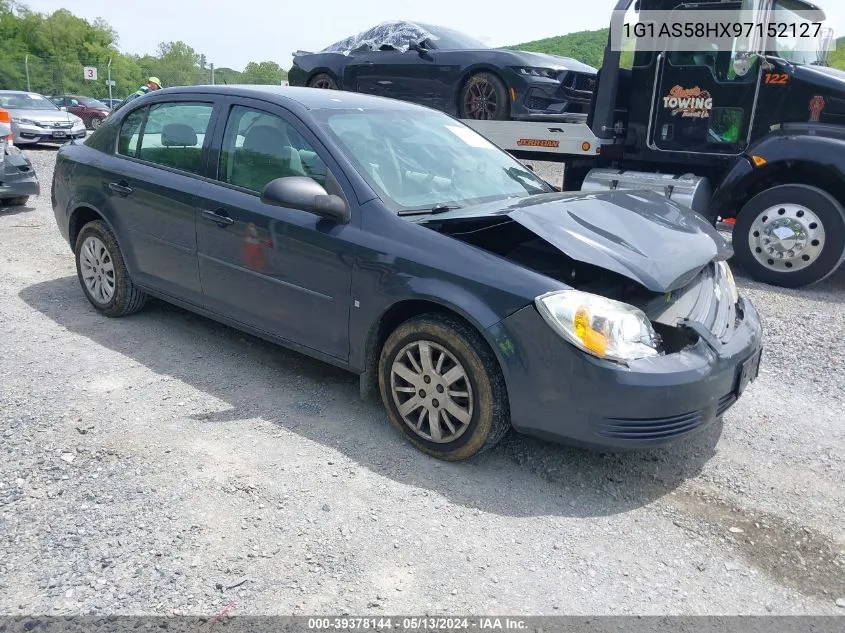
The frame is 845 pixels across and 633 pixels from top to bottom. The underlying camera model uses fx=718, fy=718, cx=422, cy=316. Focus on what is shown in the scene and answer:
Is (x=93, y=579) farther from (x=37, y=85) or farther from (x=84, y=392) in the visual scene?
(x=37, y=85)

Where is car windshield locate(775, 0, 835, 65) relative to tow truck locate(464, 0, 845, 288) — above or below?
above

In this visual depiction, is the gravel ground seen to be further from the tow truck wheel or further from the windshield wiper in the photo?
the tow truck wheel

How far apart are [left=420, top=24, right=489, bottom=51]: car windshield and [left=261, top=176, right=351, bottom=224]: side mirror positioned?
6312mm

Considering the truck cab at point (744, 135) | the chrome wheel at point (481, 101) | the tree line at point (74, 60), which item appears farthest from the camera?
the tree line at point (74, 60)

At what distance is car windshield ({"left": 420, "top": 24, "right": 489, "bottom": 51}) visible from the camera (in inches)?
364

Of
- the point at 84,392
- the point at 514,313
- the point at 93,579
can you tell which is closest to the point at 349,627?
the point at 93,579

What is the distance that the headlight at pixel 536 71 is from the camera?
866 cm

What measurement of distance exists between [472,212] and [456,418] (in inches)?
40.5

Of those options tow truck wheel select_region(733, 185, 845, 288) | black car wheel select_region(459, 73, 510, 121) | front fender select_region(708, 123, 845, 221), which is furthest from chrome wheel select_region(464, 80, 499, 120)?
tow truck wheel select_region(733, 185, 845, 288)

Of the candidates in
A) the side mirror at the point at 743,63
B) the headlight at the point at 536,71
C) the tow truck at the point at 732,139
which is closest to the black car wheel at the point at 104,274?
the tow truck at the point at 732,139

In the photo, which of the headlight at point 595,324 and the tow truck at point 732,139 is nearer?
the headlight at point 595,324

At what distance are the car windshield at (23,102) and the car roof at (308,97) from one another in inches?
631

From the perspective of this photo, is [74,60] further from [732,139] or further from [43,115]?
[732,139]

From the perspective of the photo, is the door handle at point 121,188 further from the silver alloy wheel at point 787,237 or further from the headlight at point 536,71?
the silver alloy wheel at point 787,237
